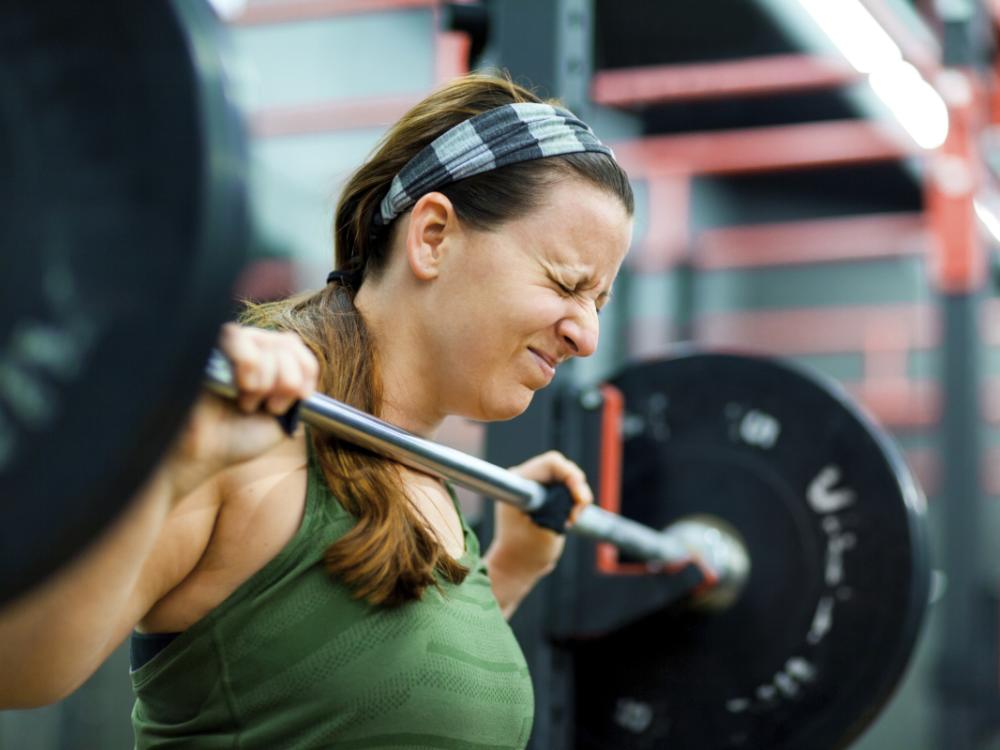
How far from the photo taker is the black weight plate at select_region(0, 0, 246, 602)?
62 cm

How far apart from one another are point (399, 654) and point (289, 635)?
0.09 m

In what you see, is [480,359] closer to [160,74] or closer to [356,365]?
[356,365]

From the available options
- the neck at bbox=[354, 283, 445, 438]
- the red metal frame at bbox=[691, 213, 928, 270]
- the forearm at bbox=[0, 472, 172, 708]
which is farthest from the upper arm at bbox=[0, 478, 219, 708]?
the red metal frame at bbox=[691, 213, 928, 270]

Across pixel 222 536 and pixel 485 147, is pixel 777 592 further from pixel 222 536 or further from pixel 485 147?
pixel 222 536

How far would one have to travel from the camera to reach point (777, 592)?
2.08 meters

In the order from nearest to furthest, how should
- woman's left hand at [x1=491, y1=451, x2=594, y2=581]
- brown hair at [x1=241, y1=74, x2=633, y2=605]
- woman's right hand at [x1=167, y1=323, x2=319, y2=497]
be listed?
woman's right hand at [x1=167, y1=323, x2=319, y2=497]
brown hair at [x1=241, y1=74, x2=633, y2=605]
woman's left hand at [x1=491, y1=451, x2=594, y2=581]

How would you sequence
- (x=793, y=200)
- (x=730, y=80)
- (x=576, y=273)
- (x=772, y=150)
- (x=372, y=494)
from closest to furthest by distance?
(x=372, y=494) < (x=576, y=273) < (x=730, y=80) < (x=772, y=150) < (x=793, y=200)

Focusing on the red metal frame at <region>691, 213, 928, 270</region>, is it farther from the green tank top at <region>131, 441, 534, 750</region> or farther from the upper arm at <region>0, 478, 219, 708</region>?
the upper arm at <region>0, 478, 219, 708</region>

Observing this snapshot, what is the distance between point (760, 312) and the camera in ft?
27.4

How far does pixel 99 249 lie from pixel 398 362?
1.87 feet

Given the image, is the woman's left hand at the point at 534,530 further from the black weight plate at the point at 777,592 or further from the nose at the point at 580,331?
the black weight plate at the point at 777,592

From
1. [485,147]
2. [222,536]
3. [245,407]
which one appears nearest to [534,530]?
[485,147]

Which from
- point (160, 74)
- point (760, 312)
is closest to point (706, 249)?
point (760, 312)

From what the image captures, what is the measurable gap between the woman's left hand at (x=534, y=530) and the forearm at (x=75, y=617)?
2.45 feet
